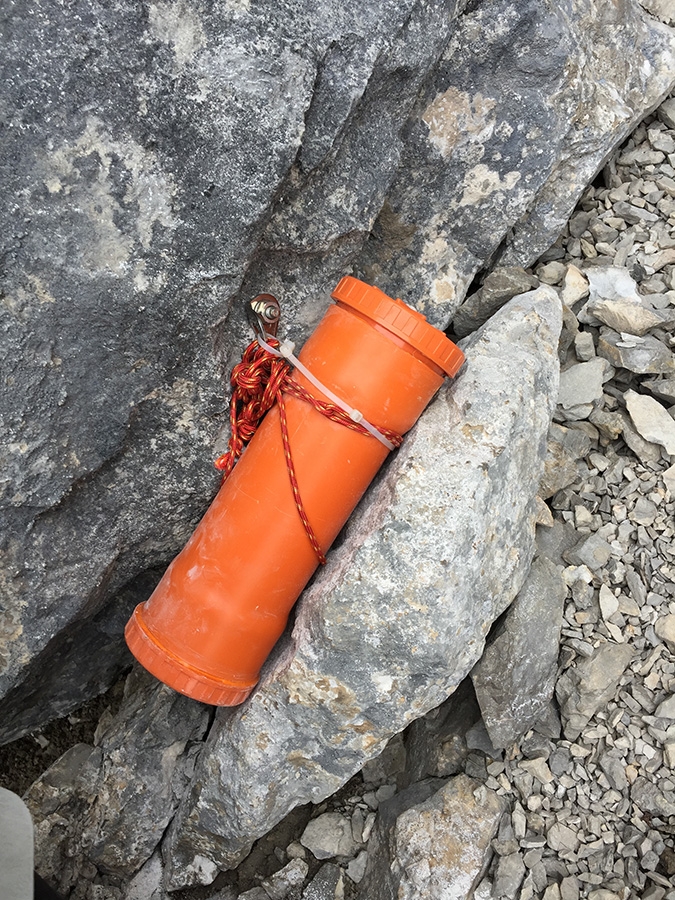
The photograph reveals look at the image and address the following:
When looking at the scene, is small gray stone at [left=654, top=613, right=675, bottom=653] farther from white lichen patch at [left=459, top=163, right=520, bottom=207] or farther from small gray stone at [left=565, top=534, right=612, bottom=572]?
white lichen patch at [left=459, top=163, right=520, bottom=207]

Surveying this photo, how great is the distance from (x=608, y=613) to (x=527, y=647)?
1.01 ft

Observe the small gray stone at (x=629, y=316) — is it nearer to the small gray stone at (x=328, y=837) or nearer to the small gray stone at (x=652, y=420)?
the small gray stone at (x=652, y=420)

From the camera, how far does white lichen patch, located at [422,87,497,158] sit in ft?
6.71

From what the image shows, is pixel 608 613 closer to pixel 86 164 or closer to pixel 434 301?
pixel 434 301

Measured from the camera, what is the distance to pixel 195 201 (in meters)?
1.67

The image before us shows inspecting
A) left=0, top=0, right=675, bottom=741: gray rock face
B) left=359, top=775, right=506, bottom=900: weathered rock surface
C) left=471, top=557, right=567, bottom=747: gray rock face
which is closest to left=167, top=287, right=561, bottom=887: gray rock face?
left=471, top=557, right=567, bottom=747: gray rock face

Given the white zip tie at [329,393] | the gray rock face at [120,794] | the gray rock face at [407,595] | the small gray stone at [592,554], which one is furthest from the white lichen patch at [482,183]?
the gray rock face at [120,794]

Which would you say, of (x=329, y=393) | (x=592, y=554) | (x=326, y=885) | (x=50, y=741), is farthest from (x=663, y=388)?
(x=50, y=741)

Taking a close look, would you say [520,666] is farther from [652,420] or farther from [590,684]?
[652,420]

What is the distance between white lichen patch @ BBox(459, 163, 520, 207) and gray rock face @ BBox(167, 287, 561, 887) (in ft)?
1.20

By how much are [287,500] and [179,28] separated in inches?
43.7

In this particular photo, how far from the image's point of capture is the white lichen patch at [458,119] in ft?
6.71

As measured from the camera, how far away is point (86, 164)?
5.13ft

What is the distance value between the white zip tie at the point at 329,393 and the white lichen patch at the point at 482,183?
0.73 m
